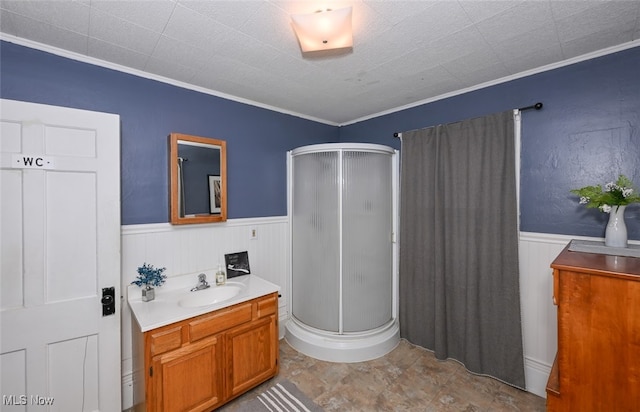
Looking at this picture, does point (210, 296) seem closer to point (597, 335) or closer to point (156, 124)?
point (156, 124)

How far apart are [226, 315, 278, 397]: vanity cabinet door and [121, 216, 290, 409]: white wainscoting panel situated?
71 cm

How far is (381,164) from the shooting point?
9.07 feet

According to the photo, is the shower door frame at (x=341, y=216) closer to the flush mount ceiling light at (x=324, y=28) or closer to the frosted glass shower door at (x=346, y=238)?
the frosted glass shower door at (x=346, y=238)

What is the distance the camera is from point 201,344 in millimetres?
1841

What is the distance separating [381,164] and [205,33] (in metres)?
1.84

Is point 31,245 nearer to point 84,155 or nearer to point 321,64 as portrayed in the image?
point 84,155

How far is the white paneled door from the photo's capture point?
60.3 inches

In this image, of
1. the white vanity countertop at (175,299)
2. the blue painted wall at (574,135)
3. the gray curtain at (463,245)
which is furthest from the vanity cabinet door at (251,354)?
the blue painted wall at (574,135)

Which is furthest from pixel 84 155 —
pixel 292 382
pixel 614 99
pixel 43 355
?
pixel 614 99

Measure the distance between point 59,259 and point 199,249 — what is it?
92 centimetres

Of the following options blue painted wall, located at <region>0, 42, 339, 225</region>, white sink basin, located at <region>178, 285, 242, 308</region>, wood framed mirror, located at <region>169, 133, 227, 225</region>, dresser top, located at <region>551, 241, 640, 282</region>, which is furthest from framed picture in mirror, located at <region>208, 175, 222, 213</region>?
dresser top, located at <region>551, 241, 640, 282</region>

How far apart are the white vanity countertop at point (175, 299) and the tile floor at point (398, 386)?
77 centimetres

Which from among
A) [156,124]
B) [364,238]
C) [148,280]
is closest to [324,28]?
[156,124]

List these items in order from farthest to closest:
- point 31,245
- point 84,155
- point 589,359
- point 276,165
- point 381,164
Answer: point 276,165 < point 381,164 < point 84,155 < point 31,245 < point 589,359
